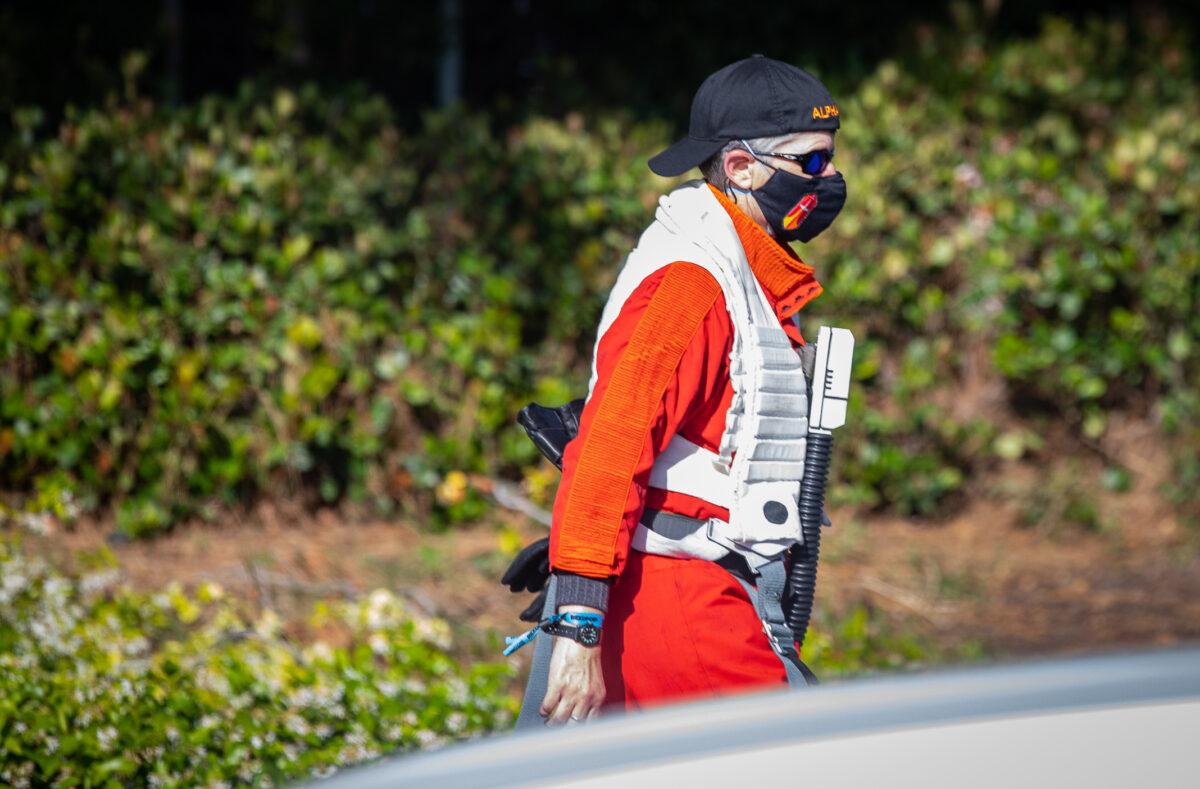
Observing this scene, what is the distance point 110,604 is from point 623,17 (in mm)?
7070

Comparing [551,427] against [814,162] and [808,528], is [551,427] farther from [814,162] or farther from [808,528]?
[814,162]

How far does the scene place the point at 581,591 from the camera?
247cm

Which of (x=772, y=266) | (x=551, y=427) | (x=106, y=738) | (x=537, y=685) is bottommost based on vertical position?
(x=106, y=738)

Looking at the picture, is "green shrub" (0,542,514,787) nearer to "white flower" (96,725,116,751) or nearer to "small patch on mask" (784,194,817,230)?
"white flower" (96,725,116,751)

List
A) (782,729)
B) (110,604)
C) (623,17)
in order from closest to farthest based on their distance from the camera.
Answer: (782,729)
(110,604)
(623,17)

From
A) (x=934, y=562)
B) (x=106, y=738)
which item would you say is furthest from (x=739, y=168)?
(x=934, y=562)

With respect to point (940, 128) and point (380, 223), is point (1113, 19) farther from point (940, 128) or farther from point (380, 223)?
point (380, 223)

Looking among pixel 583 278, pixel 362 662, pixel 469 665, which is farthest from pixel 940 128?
pixel 362 662

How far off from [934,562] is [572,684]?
4343 mm

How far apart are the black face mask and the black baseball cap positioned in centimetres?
10

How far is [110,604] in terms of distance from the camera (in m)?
4.77

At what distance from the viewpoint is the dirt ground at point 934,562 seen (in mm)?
5629

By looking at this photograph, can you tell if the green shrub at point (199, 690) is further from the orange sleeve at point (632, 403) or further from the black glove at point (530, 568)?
the orange sleeve at point (632, 403)

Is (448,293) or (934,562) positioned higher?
(448,293)
